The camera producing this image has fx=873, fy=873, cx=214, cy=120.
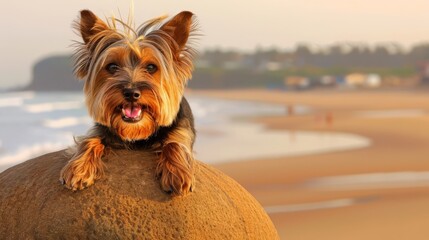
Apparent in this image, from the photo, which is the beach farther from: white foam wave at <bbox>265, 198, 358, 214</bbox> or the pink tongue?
the pink tongue

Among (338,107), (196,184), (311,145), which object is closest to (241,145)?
(311,145)

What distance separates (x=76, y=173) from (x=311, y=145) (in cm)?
2565

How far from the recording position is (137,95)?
509 cm

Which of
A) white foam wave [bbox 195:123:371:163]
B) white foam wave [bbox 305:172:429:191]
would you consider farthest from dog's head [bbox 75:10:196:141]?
white foam wave [bbox 195:123:371:163]

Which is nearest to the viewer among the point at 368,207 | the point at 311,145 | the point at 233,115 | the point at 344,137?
the point at 368,207

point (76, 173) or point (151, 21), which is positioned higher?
point (151, 21)

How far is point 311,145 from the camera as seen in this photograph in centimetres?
3062

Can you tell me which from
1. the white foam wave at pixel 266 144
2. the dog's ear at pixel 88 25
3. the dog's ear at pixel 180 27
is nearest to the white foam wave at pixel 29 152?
the white foam wave at pixel 266 144

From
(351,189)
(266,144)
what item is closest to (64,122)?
(266,144)

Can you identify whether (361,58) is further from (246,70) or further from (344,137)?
(344,137)

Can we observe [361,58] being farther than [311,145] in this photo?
Yes

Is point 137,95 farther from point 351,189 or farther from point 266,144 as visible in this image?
point 266,144

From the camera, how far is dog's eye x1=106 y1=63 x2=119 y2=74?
17.0 feet

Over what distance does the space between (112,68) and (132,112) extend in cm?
30
